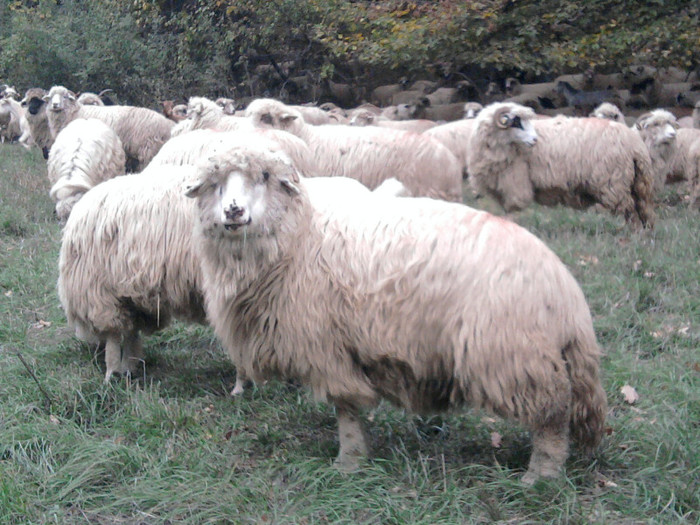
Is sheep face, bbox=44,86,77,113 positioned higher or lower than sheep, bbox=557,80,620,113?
higher

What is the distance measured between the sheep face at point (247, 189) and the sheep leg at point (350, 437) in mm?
1022

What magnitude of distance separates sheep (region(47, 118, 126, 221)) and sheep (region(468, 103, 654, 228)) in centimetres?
486

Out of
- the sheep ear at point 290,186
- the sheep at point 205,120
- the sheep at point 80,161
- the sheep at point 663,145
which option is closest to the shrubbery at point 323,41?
the sheep at point 663,145

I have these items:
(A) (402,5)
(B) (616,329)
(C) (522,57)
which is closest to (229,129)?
(B) (616,329)

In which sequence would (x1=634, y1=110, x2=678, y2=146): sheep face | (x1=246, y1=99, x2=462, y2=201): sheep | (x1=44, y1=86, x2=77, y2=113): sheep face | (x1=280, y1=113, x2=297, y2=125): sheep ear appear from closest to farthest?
(x1=246, y1=99, x2=462, y2=201): sheep
(x1=280, y1=113, x2=297, y2=125): sheep ear
(x1=634, y1=110, x2=678, y2=146): sheep face
(x1=44, y1=86, x2=77, y2=113): sheep face

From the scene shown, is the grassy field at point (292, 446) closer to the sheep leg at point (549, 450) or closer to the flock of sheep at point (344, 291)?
the sheep leg at point (549, 450)

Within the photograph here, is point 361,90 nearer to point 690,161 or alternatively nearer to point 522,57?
point 522,57

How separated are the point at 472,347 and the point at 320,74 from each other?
18.3m

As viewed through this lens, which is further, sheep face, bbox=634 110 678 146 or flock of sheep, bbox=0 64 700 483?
sheep face, bbox=634 110 678 146

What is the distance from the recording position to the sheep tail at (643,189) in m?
9.63

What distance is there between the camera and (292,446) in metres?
4.38

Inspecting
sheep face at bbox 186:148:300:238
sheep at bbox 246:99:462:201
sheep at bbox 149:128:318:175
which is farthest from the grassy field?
sheep at bbox 246:99:462:201

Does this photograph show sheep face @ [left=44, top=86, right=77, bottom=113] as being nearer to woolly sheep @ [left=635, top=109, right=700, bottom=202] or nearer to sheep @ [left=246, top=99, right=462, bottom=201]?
sheep @ [left=246, top=99, right=462, bottom=201]

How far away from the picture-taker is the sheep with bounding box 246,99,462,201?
8805mm
